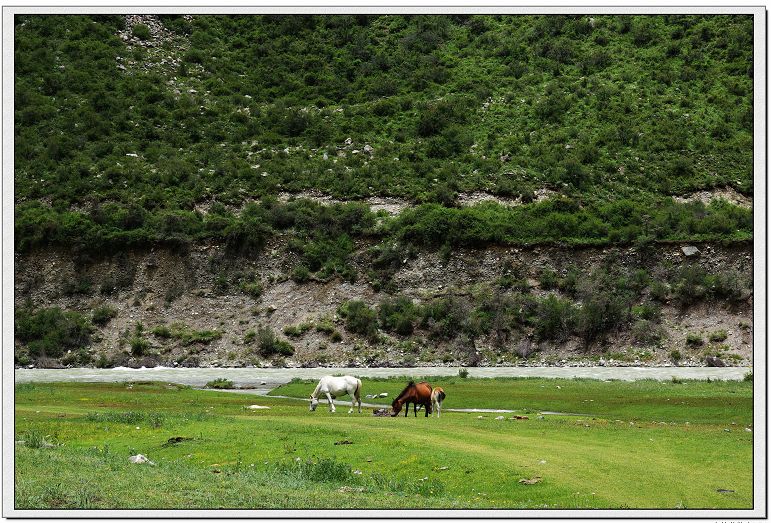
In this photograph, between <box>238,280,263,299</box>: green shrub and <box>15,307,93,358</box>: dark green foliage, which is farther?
<box>238,280,263,299</box>: green shrub

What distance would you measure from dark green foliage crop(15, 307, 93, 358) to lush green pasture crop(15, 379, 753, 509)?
36.5 metres

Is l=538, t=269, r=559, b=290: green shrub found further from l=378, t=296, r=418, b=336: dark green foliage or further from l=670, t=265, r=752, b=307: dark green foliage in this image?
l=378, t=296, r=418, b=336: dark green foliage

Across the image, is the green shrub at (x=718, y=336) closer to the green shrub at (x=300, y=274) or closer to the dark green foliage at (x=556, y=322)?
the dark green foliage at (x=556, y=322)

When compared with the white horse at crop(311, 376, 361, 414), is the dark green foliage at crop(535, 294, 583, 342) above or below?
above

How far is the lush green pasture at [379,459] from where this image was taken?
17.0 meters

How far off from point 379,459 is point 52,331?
5528 centimetres

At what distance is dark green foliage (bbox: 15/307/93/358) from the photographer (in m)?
68.3

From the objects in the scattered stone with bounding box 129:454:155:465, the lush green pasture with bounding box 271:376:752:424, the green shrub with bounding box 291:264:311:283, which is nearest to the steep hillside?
the green shrub with bounding box 291:264:311:283

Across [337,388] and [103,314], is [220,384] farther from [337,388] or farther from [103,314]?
[103,314]

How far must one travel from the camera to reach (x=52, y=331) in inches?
2741

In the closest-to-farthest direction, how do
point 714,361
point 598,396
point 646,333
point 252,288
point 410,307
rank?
point 598,396 → point 714,361 → point 646,333 → point 410,307 → point 252,288

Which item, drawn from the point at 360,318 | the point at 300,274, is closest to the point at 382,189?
the point at 300,274

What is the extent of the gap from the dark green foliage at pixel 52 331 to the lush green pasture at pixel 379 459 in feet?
120

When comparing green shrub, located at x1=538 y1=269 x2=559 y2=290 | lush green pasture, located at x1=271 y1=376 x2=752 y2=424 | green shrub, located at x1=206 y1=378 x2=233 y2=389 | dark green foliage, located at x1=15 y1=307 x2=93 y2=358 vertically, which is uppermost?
green shrub, located at x1=538 y1=269 x2=559 y2=290
